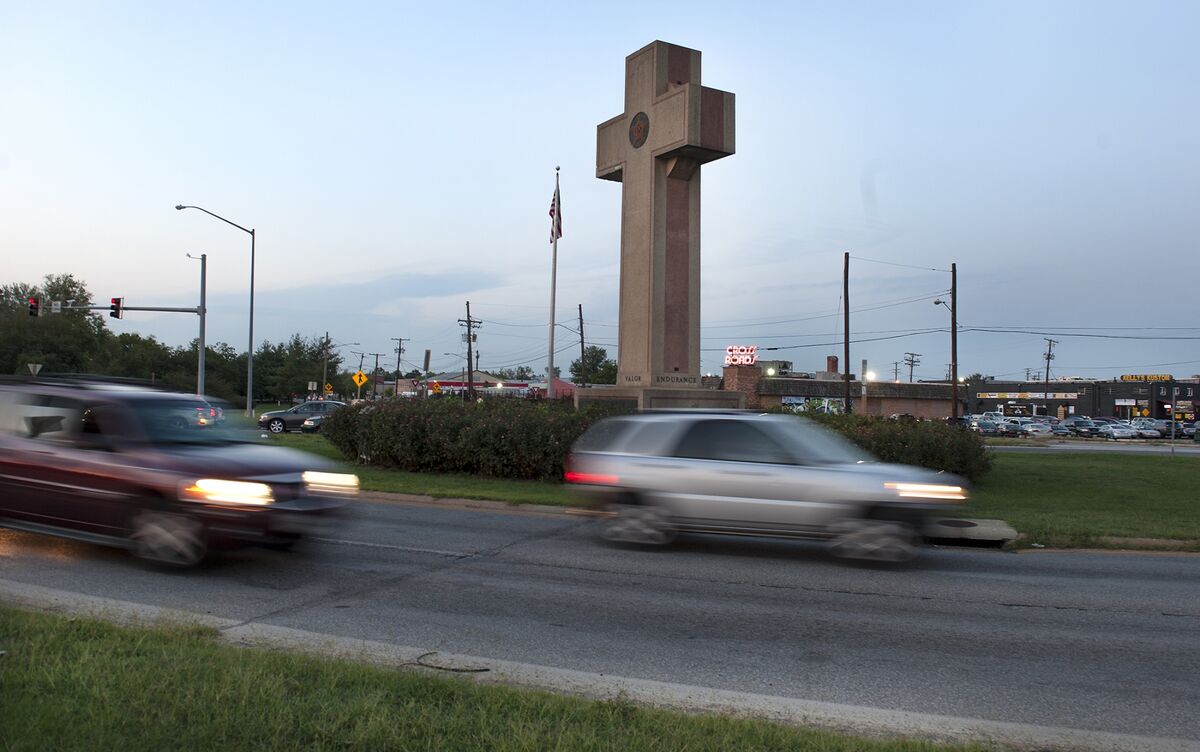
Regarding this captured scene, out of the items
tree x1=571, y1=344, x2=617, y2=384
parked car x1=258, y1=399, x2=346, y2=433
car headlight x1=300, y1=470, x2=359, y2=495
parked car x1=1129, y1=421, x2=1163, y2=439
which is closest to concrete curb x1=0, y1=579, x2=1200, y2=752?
car headlight x1=300, y1=470, x2=359, y2=495

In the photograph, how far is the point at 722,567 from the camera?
9375mm

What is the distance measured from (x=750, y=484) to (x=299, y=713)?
20.8 ft

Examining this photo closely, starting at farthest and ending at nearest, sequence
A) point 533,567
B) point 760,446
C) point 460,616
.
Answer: point 760,446 → point 533,567 → point 460,616

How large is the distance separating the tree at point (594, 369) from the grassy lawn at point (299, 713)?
55419mm

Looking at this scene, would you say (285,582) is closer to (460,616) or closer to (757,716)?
(460,616)

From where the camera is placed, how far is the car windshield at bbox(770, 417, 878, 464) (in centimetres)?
966

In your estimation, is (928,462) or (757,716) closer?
(757,716)

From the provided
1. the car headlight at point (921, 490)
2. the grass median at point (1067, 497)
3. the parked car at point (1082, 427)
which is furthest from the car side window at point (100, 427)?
the parked car at point (1082, 427)

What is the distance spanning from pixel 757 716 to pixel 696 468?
544 centimetres

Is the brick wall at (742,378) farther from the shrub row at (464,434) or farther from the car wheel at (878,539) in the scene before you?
the car wheel at (878,539)

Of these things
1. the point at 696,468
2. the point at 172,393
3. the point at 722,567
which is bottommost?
the point at 722,567

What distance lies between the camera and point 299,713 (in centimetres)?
412

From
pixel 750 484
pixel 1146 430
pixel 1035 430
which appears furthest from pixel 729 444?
pixel 1146 430

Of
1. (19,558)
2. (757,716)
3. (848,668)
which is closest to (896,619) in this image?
(848,668)
